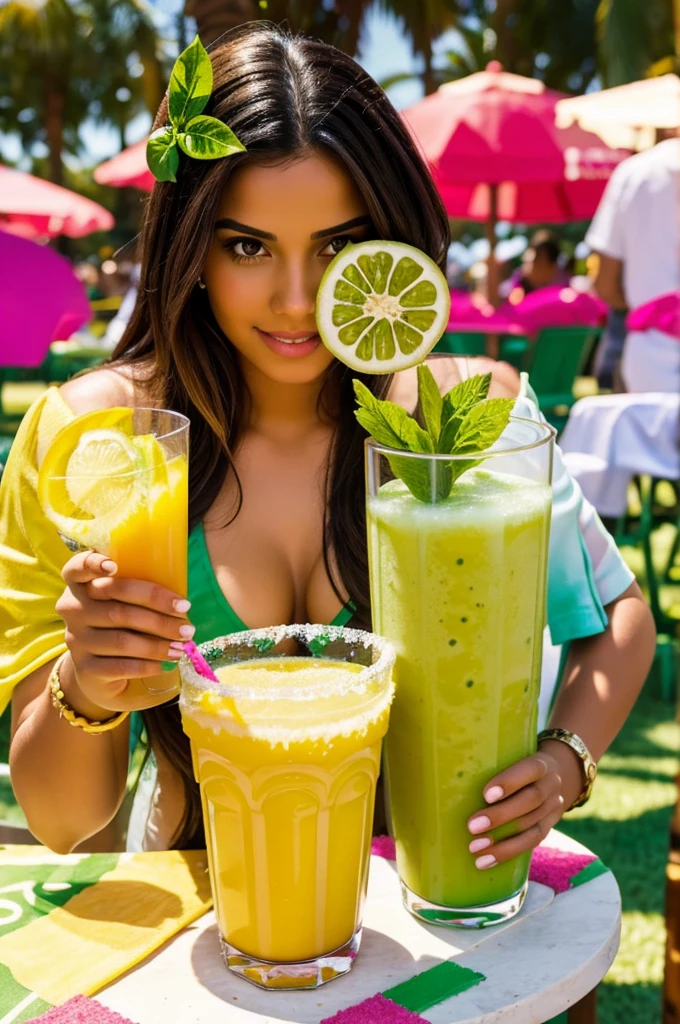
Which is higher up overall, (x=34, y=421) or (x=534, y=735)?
(x=34, y=421)

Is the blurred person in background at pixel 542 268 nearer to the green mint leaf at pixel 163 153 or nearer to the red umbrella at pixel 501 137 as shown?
the red umbrella at pixel 501 137

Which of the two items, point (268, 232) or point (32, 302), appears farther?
point (32, 302)

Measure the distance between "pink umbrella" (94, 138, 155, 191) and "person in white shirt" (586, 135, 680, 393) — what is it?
468 cm

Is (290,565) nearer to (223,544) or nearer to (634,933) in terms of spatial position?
(223,544)

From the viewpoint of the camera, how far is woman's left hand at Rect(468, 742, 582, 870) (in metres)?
1.15

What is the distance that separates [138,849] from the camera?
1.86 m

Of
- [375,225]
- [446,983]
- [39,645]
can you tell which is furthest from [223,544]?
[446,983]

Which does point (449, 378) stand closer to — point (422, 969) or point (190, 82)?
point (190, 82)

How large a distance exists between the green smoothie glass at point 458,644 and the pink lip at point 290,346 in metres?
0.41

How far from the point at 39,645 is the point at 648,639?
906 millimetres

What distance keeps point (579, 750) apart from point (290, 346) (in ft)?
2.30

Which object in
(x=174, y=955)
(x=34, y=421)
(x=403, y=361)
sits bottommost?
(x=174, y=955)

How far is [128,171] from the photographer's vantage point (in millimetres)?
9641

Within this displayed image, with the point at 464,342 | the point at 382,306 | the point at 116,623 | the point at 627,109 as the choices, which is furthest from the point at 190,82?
the point at 464,342
